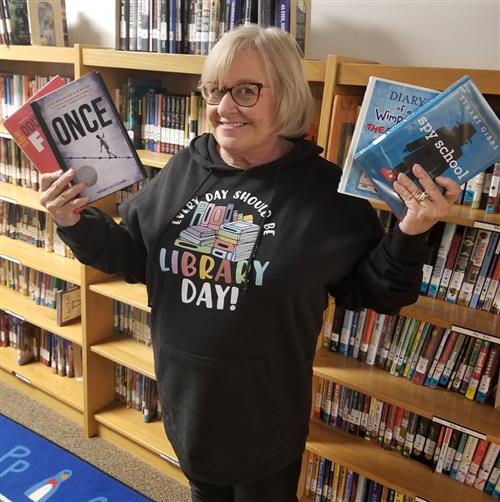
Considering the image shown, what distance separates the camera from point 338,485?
1771 millimetres

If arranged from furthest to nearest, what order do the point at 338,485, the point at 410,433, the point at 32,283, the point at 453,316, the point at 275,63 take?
the point at 32,283
the point at 338,485
the point at 410,433
the point at 453,316
the point at 275,63

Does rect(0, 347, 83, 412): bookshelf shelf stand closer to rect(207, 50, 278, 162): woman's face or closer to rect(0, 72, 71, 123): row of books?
rect(0, 72, 71, 123): row of books

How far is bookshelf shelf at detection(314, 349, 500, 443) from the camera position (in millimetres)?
1384

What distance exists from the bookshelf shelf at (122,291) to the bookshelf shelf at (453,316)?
0.97 metres

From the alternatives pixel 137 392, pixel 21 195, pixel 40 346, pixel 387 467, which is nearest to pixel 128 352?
pixel 137 392

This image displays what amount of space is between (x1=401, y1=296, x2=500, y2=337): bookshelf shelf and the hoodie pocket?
0.49 m

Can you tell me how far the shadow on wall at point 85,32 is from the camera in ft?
7.16

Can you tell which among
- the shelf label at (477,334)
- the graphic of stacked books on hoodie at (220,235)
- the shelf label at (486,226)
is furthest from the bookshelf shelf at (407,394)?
the graphic of stacked books on hoodie at (220,235)

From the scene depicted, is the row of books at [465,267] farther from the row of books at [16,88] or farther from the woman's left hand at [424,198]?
the row of books at [16,88]

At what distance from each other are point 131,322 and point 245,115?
Result: 139 centimetres

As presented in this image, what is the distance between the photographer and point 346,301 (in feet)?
3.72

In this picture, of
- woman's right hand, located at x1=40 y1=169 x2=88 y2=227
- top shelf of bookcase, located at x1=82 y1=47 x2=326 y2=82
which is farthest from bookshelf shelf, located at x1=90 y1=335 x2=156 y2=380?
top shelf of bookcase, located at x1=82 y1=47 x2=326 y2=82

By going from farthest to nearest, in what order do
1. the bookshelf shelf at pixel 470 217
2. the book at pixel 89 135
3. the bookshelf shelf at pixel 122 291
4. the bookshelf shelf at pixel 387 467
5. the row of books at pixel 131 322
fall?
the row of books at pixel 131 322, the bookshelf shelf at pixel 122 291, the bookshelf shelf at pixel 387 467, the bookshelf shelf at pixel 470 217, the book at pixel 89 135

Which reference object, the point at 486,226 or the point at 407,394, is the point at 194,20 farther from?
the point at 407,394
